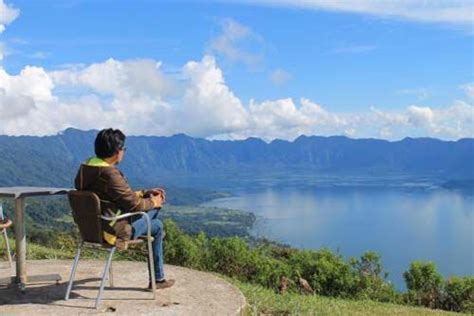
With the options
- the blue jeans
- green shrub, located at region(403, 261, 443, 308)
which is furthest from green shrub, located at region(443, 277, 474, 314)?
the blue jeans

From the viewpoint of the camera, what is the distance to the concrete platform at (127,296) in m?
5.07

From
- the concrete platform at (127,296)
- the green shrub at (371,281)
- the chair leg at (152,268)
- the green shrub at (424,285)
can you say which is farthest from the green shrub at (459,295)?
the chair leg at (152,268)

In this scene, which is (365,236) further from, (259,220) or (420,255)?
(259,220)

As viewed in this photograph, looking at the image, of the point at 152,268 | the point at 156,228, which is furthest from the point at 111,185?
the point at 152,268

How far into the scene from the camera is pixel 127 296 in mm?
5492

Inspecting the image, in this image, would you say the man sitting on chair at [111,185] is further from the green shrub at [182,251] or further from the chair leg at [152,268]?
the green shrub at [182,251]

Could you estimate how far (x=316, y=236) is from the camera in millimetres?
109250

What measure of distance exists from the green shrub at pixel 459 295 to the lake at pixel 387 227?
4517 centimetres

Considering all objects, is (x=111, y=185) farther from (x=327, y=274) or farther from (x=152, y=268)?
(x=327, y=274)

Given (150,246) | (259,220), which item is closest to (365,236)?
(259,220)

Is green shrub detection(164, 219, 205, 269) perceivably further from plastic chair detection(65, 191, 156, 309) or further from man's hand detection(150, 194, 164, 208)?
plastic chair detection(65, 191, 156, 309)

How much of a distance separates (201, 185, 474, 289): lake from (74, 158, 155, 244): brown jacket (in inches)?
2234

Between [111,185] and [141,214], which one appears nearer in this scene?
[111,185]

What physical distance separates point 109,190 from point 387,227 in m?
125
